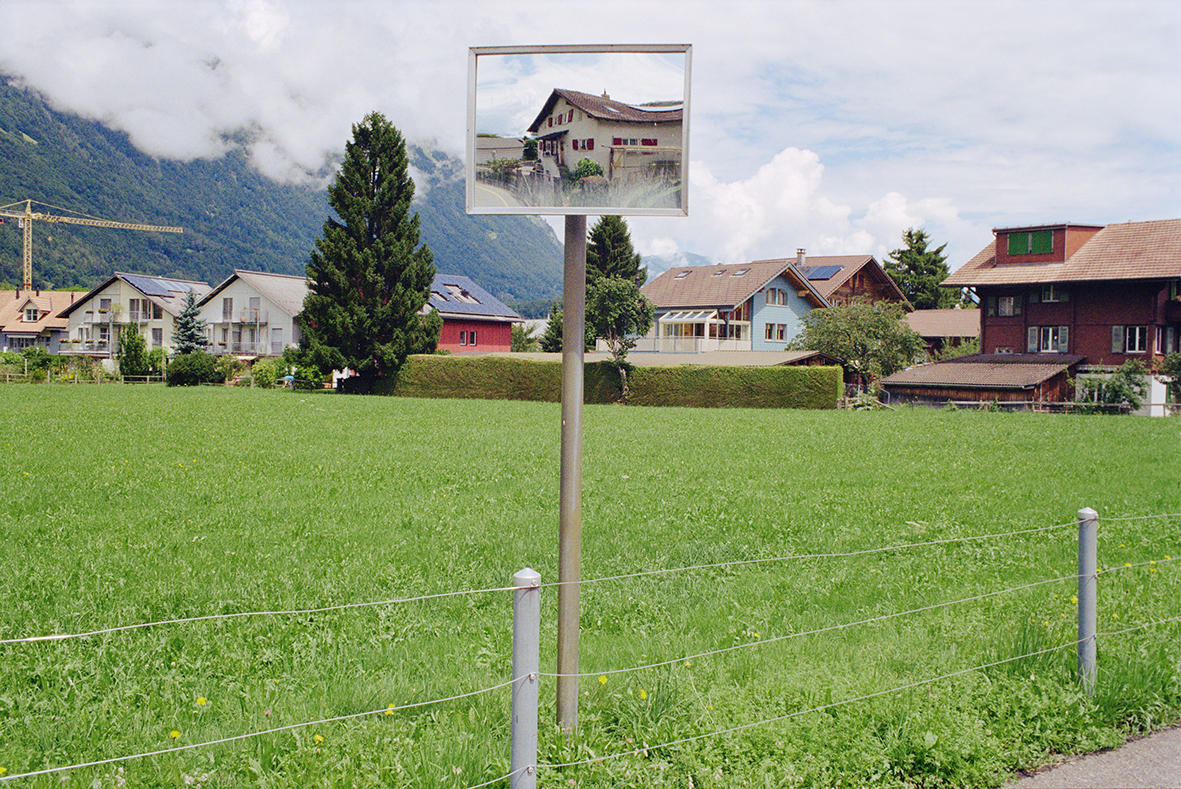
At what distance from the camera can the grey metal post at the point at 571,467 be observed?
4.55 meters

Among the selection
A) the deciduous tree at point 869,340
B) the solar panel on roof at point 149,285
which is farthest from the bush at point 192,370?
the deciduous tree at point 869,340

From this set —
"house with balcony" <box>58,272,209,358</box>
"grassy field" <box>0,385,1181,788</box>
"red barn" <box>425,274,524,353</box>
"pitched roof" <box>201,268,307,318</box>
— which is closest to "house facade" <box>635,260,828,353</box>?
"red barn" <box>425,274,524,353</box>

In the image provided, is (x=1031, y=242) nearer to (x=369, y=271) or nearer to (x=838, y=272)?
(x=838, y=272)

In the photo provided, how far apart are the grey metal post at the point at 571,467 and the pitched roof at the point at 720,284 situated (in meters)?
63.0

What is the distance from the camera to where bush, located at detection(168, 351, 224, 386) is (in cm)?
6312

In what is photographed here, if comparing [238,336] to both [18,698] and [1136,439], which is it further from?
[18,698]

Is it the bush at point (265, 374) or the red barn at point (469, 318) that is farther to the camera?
the red barn at point (469, 318)

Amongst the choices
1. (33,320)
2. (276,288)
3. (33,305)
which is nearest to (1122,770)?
(276,288)

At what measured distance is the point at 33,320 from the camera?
356 ft

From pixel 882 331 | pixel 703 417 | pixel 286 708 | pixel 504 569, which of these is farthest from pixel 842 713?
pixel 882 331

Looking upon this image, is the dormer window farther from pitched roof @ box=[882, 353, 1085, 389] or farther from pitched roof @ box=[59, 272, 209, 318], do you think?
pitched roof @ box=[59, 272, 209, 318]

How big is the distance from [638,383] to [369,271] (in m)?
17.4

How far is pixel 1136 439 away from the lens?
81.1ft

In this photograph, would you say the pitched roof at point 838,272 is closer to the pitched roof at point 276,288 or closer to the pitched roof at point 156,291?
the pitched roof at point 276,288
